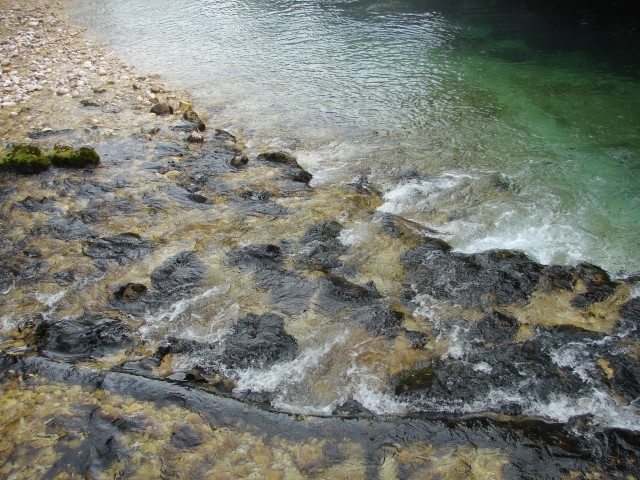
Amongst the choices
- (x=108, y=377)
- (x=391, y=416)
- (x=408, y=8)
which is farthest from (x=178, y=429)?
(x=408, y=8)

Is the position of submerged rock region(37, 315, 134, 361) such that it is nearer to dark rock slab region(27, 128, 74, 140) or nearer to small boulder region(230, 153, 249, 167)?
small boulder region(230, 153, 249, 167)

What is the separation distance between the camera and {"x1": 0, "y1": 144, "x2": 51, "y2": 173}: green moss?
13508mm

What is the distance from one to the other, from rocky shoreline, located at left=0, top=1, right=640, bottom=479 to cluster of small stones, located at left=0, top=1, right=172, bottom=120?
6808 millimetres

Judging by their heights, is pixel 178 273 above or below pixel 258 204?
below

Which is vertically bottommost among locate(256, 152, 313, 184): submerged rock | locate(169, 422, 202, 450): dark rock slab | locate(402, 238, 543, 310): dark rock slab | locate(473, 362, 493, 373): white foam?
locate(473, 362, 493, 373): white foam

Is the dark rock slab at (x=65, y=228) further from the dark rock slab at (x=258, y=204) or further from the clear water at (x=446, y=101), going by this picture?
the clear water at (x=446, y=101)

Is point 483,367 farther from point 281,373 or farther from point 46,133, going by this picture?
point 46,133

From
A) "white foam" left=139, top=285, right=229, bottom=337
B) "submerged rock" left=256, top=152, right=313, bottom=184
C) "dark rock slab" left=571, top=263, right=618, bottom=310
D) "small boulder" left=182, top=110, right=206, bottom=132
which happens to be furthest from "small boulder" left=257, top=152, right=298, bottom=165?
"dark rock slab" left=571, top=263, right=618, bottom=310

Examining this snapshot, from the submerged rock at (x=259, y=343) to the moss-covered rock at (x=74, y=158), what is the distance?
28.8 ft

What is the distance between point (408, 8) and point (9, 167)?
28.6m

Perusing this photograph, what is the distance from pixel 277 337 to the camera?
8539mm

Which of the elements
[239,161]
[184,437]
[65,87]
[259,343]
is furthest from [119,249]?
[65,87]

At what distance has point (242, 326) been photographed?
8.77 metres

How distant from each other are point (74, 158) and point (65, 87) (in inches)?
316
